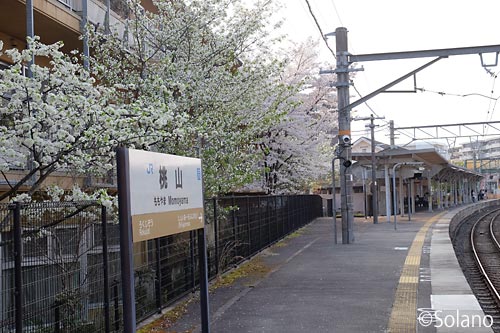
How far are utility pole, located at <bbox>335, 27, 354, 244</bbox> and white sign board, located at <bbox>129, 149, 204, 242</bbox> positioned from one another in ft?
45.6

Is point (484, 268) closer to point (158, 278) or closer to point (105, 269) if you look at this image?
point (158, 278)

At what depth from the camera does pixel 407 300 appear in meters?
9.93

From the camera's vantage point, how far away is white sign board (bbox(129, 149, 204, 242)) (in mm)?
4801

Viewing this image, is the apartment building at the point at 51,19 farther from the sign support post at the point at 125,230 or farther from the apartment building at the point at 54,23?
the sign support post at the point at 125,230

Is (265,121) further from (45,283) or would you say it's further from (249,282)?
(45,283)

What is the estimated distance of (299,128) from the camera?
Result: 24906 millimetres

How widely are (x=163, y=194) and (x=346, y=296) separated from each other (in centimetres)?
592

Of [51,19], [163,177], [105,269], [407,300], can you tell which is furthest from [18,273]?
[51,19]

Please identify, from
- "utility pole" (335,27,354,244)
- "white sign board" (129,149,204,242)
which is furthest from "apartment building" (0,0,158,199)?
"utility pole" (335,27,354,244)

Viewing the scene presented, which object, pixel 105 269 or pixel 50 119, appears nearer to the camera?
pixel 50 119

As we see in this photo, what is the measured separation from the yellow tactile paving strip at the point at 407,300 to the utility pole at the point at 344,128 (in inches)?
157

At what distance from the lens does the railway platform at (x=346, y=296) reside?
8.40 metres

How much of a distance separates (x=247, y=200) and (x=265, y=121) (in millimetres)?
3863

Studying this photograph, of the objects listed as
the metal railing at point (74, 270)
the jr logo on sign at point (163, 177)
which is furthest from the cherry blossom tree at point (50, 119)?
the jr logo on sign at point (163, 177)
